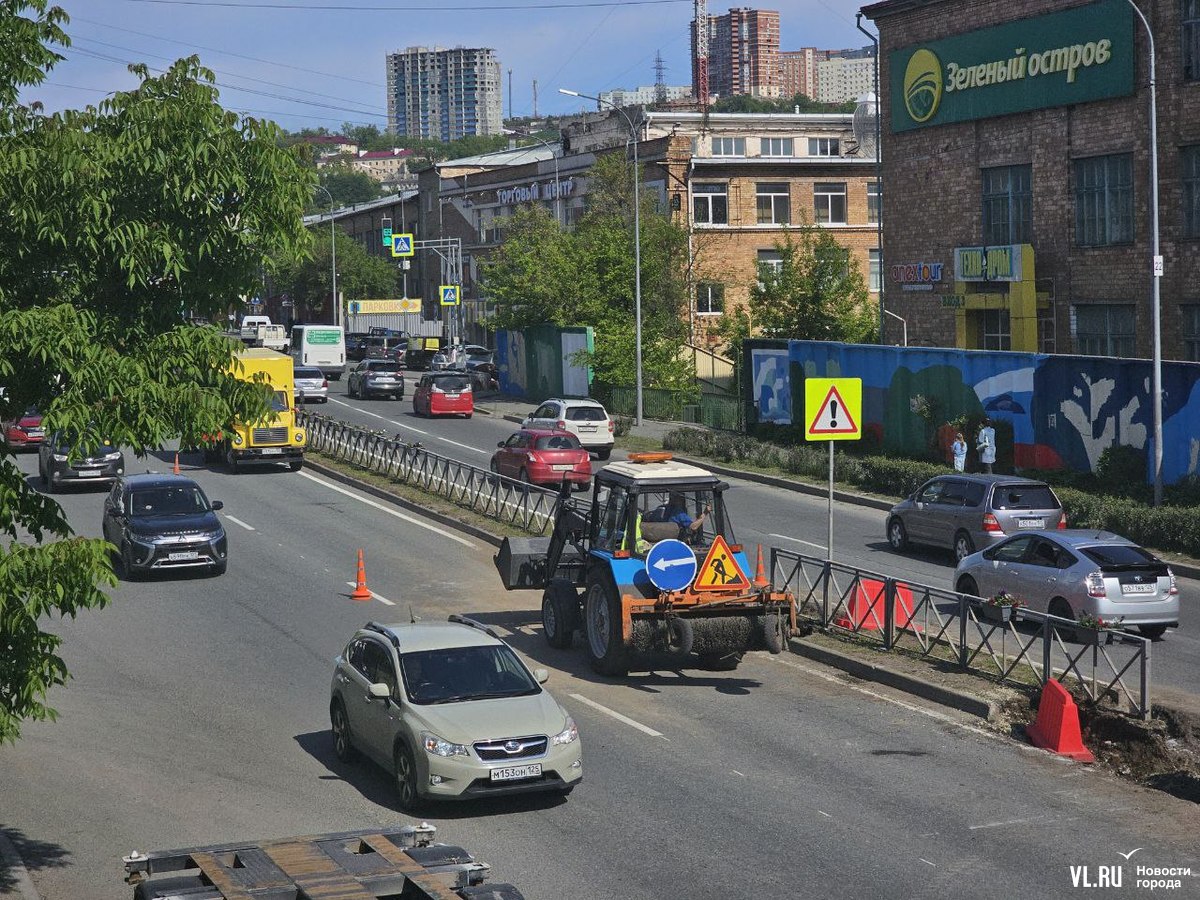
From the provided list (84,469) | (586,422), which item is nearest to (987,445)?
(586,422)

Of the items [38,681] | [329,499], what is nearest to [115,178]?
[38,681]

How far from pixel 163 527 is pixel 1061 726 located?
1608 cm

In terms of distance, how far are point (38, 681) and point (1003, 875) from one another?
7002 mm

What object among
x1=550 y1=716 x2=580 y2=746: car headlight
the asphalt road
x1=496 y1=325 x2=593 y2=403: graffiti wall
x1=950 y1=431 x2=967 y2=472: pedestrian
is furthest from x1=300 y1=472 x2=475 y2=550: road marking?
x1=496 y1=325 x2=593 y2=403: graffiti wall

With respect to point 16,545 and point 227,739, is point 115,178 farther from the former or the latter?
point 227,739

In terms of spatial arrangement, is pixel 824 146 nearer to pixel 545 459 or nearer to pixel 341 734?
pixel 545 459

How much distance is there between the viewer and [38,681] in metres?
9.09

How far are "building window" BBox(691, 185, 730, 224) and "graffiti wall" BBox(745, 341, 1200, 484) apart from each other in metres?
25.4

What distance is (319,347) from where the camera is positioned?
7356cm

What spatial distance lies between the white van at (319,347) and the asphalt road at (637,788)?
2078 inches

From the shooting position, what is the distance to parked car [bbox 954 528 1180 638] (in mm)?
19547

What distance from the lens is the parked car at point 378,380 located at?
61344 millimetres

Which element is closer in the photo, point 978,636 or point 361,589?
point 978,636

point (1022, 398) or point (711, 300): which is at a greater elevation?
point (711, 300)
